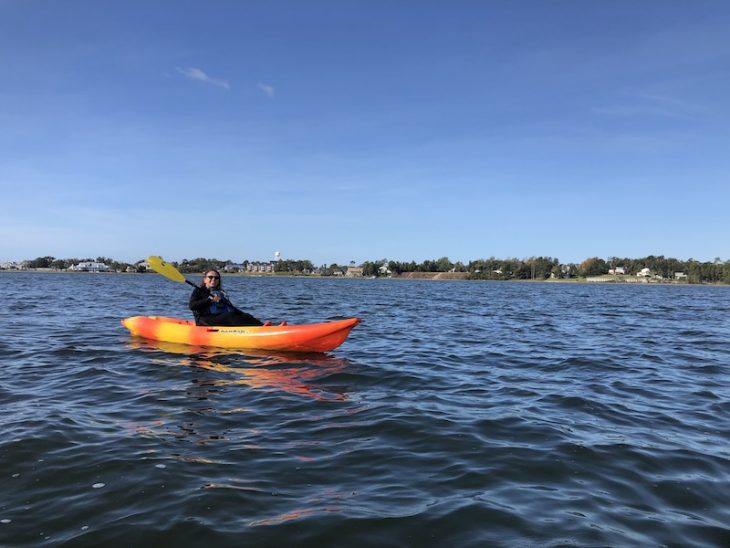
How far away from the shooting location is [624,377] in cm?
943

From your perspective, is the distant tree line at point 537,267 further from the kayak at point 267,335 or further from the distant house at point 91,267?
the kayak at point 267,335

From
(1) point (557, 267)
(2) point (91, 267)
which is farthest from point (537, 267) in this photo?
(2) point (91, 267)

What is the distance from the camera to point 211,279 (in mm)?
11727

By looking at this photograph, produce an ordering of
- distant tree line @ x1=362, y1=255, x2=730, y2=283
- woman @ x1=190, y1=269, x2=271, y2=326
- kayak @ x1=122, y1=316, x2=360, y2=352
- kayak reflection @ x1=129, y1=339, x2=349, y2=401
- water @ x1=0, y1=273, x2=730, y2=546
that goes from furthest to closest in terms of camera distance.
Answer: distant tree line @ x1=362, y1=255, x2=730, y2=283 → woman @ x1=190, y1=269, x2=271, y2=326 → kayak @ x1=122, y1=316, x2=360, y2=352 → kayak reflection @ x1=129, y1=339, x2=349, y2=401 → water @ x1=0, y1=273, x2=730, y2=546

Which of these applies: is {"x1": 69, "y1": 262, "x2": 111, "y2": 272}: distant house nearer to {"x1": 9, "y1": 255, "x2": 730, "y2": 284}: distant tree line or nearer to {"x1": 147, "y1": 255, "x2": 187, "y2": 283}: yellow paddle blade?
{"x1": 9, "y1": 255, "x2": 730, "y2": 284}: distant tree line

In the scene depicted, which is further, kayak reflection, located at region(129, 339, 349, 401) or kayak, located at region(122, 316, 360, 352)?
kayak, located at region(122, 316, 360, 352)

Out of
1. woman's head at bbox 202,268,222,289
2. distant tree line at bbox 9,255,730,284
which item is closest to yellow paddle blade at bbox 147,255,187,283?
woman's head at bbox 202,268,222,289

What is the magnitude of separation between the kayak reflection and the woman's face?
147 cm

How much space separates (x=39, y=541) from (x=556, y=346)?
12.4 metres

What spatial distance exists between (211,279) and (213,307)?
88 cm

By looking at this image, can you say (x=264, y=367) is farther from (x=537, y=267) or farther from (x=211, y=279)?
(x=537, y=267)

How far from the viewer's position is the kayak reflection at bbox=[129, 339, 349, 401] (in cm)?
813

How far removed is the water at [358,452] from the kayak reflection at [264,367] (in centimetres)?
8

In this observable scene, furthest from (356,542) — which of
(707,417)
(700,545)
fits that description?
(707,417)
